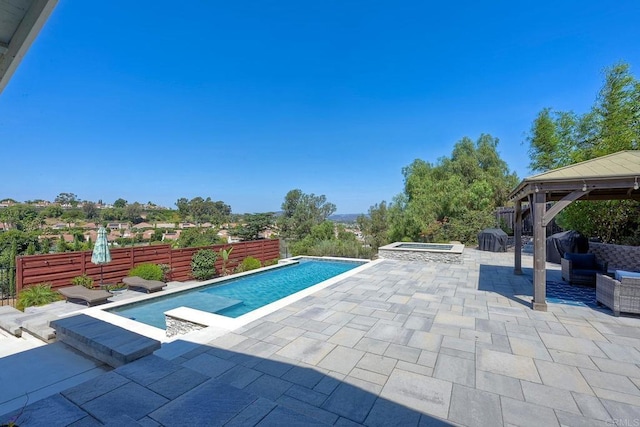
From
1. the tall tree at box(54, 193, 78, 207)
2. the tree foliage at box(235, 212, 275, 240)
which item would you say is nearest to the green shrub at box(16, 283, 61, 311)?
the tree foliage at box(235, 212, 275, 240)

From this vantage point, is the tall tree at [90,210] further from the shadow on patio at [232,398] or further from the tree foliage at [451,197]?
the shadow on patio at [232,398]

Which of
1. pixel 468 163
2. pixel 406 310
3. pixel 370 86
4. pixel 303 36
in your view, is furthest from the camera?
pixel 468 163

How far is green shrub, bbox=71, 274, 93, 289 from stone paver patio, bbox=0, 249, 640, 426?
5.86m

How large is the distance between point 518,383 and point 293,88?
14276 mm

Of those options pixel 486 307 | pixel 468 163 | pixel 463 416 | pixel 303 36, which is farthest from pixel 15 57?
pixel 468 163

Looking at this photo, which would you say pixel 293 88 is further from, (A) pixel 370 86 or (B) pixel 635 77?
(B) pixel 635 77

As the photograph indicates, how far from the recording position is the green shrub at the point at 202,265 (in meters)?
9.38

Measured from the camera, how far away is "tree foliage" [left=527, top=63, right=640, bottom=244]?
25.5 ft

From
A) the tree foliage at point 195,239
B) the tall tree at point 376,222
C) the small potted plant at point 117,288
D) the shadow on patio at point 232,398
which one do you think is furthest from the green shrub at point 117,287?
the tall tree at point 376,222

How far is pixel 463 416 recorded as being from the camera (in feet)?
7.13

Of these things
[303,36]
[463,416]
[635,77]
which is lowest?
[463,416]

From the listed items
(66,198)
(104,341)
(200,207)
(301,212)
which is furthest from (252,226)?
(66,198)

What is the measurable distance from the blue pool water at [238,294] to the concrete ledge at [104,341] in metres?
1.95

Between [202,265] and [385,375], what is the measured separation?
809 centimetres
